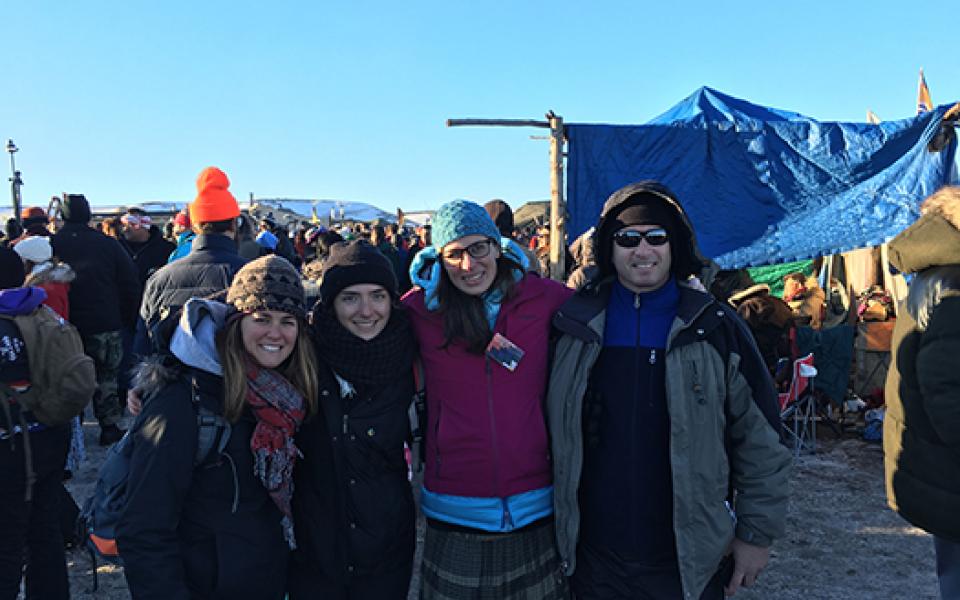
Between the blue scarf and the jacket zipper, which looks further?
the blue scarf

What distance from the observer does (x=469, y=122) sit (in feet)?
23.7

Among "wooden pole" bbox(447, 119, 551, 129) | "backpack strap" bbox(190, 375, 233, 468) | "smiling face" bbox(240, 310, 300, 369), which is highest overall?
"wooden pole" bbox(447, 119, 551, 129)

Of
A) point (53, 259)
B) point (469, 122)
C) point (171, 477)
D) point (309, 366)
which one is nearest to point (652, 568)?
point (309, 366)

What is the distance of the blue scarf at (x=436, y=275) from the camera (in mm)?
2289

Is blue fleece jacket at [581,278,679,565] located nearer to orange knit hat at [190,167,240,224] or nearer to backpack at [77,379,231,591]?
backpack at [77,379,231,591]

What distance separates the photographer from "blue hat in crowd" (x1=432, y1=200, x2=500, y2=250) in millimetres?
2240

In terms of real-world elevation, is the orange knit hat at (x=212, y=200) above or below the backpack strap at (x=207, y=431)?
above

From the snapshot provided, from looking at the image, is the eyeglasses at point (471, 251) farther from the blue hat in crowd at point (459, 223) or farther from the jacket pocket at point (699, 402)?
the jacket pocket at point (699, 402)

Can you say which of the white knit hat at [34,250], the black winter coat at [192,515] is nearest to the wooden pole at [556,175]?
the white knit hat at [34,250]

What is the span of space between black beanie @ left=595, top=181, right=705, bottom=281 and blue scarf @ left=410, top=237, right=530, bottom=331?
1.20ft

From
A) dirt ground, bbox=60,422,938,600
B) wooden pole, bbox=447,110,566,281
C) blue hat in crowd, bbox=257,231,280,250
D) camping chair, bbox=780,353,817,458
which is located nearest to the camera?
dirt ground, bbox=60,422,938,600

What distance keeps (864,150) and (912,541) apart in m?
4.54

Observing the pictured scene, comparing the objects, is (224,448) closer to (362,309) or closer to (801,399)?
(362,309)

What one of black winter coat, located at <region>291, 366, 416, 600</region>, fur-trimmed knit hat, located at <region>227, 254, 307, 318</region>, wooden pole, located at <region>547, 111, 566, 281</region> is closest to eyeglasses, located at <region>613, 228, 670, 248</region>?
black winter coat, located at <region>291, 366, 416, 600</region>
